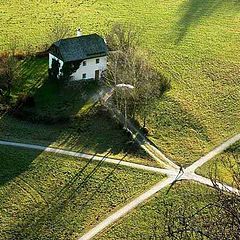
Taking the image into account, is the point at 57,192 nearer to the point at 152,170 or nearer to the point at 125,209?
the point at 125,209

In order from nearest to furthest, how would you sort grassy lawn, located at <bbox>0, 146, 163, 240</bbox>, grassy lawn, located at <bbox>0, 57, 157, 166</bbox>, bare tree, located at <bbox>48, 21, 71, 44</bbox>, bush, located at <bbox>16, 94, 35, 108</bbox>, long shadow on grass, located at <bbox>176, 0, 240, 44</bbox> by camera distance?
grassy lawn, located at <bbox>0, 146, 163, 240</bbox> < grassy lawn, located at <bbox>0, 57, 157, 166</bbox> < bush, located at <bbox>16, 94, 35, 108</bbox> < bare tree, located at <bbox>48, 21, 71, 44</bbox> < long shadow on grass, located at <bbox>176, 0, 240, 44</bbox>

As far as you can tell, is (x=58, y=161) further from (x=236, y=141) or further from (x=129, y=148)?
(x=236, y=141)

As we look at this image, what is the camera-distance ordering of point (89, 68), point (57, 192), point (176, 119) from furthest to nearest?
point (89, 68) → point (176, 119) → point (57, 192)

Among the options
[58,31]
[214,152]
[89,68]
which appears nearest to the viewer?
[214,152]

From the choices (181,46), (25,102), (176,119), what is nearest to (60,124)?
(25,102)

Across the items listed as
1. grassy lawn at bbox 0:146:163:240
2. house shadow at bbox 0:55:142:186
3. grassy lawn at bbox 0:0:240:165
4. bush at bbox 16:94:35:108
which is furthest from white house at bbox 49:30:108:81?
grassy lawn at bbox 0:146:163:240

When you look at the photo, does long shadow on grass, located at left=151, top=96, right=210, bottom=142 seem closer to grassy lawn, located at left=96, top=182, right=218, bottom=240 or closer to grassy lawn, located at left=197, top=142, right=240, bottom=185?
grassy lawn, located at left=197, top=142, right=240, bottom=185
